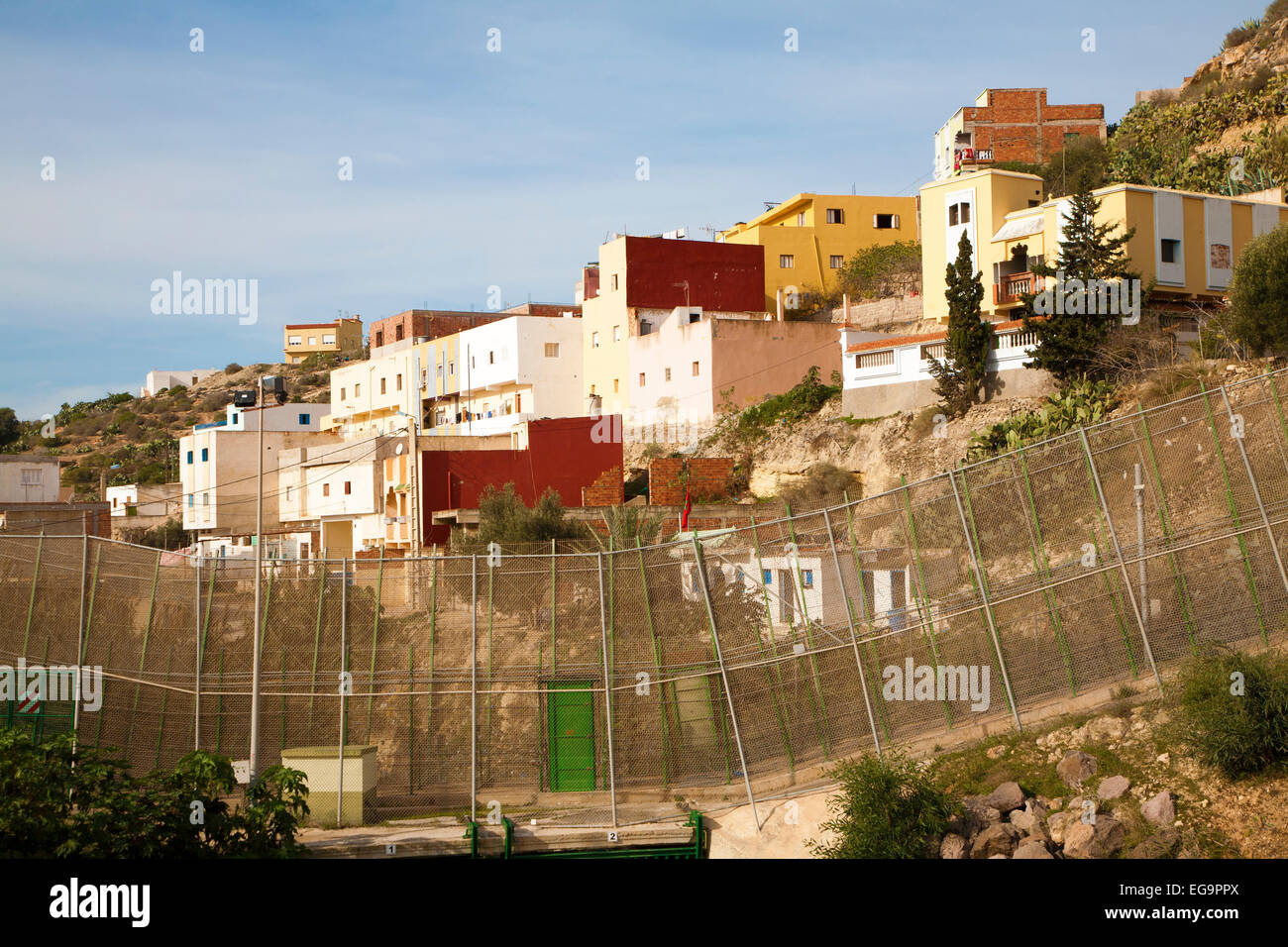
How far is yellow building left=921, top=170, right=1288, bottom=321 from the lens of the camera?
30.4 metres

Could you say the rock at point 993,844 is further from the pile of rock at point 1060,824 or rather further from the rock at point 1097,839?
the rock at point 1097,839

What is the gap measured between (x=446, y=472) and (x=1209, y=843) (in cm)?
2622

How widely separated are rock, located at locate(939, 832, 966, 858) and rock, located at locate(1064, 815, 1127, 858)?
3.54 feet

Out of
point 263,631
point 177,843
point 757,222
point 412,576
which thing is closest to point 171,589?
point 263,631

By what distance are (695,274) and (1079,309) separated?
21218mm

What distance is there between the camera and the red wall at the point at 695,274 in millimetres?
44531

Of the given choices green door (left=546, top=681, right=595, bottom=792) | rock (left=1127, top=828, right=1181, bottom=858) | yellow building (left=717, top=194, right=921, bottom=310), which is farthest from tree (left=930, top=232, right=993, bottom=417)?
yellow building (left=717, top=194, right=921, bottom=310)

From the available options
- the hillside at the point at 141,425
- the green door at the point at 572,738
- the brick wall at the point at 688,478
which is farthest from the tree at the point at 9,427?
the green door at the point at 572,738

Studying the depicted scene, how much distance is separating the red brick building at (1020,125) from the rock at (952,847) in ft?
177

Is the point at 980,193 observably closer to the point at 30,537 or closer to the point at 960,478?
the point at 960,478

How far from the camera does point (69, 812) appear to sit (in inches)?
421

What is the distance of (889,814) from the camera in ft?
41.5

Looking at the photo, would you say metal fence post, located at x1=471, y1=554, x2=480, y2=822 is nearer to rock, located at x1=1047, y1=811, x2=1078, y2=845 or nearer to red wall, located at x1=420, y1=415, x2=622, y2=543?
rock, located at x1=1047, y1=811, x2=1078, y2=845

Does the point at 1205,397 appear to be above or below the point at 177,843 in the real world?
above
